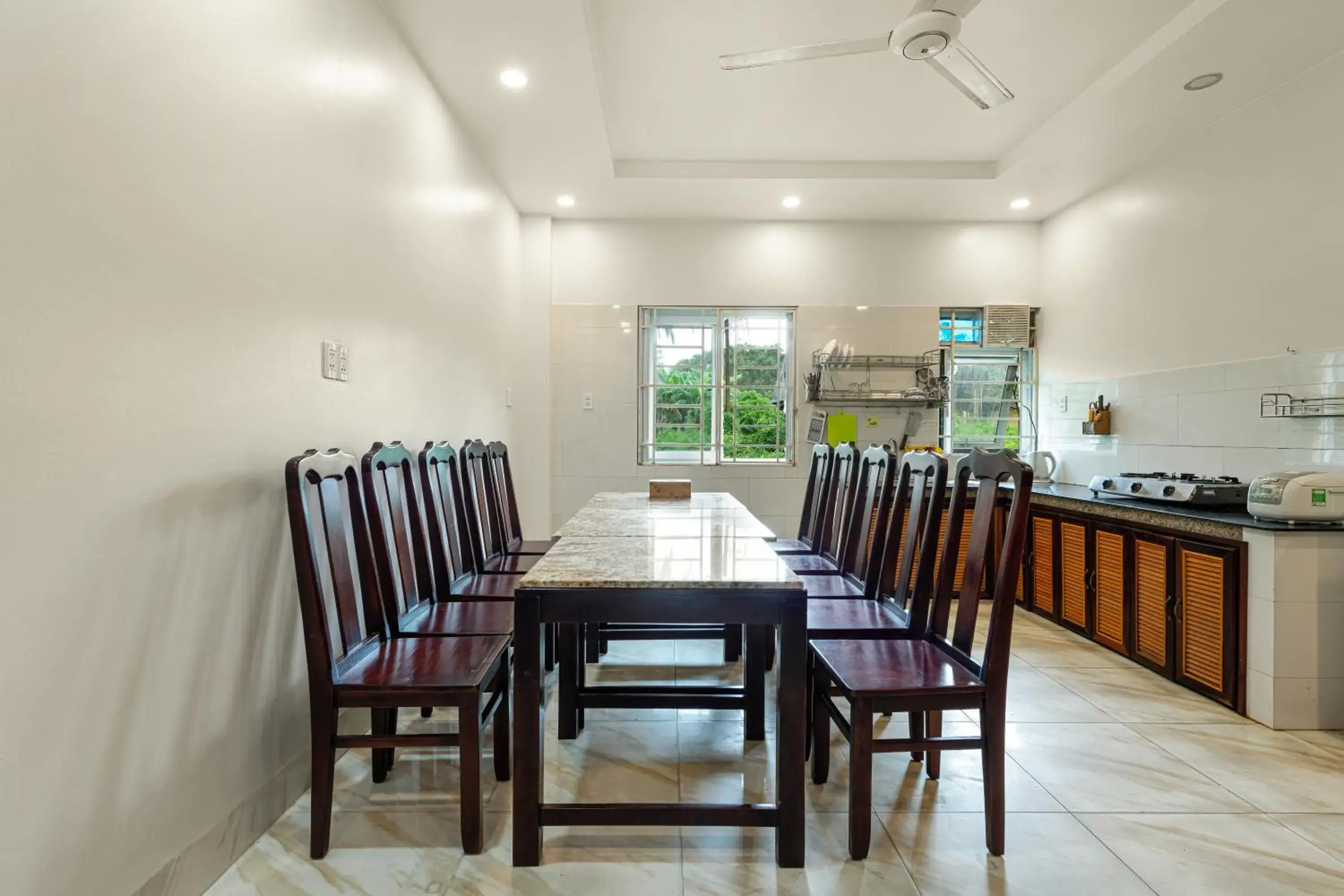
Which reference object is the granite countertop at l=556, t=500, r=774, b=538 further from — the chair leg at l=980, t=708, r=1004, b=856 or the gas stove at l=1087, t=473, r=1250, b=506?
the gas stove at l=1087, t=473, r=1250, b=506

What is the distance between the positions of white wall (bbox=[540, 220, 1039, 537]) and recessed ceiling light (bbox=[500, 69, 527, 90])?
1735 millimetres

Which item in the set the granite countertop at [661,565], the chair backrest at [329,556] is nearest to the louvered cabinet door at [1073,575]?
the granite countertop at [661,565]

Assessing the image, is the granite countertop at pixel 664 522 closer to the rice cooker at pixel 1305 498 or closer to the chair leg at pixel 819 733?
the chair leg at pixel 819 733

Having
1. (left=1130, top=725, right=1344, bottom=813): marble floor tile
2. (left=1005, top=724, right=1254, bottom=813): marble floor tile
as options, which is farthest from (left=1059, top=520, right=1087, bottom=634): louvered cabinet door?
(left=1005, top=724, right=1254, bottom=813): marble floor tile

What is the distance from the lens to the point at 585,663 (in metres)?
2.71

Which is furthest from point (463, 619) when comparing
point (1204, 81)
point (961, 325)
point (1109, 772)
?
point (961, 325)

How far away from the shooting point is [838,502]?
2865 mm

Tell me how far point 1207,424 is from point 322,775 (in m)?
4.02

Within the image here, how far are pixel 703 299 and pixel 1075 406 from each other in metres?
2.64

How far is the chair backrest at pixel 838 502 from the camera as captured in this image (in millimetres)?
2623

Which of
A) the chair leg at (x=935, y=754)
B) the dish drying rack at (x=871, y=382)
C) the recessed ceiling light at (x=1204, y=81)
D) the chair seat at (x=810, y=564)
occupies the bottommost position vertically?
the chair leg at (x=935, y=754)

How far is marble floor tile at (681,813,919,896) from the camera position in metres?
1.45

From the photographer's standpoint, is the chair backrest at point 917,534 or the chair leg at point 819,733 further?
the chair backrest at point 917,534

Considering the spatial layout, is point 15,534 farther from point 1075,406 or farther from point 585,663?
point 1075,406
